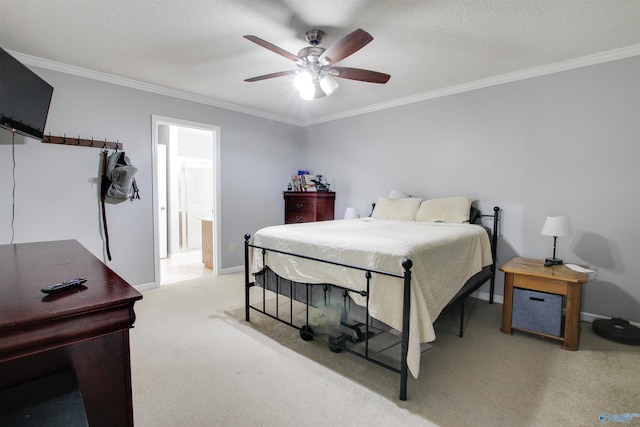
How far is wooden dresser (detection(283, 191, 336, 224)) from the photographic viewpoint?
4.54 m

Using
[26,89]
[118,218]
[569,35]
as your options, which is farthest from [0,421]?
[569,35]

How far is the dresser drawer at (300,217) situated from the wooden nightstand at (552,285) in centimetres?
262

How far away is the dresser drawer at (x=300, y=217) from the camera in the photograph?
15.0 feet

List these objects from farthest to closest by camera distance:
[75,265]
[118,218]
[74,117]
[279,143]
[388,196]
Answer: [279,143] < [388,196] < [118,218] < [74,117] < [75,265]

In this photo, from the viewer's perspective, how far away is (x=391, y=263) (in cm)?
183

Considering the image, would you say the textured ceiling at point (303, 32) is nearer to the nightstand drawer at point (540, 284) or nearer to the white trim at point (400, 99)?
the white trim at point (400, 99)

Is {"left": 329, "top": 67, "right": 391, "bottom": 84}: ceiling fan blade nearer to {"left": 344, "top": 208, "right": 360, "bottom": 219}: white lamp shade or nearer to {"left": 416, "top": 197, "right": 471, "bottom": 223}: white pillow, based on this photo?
{"left": 416, "top": 197, "right": 471, "bottom": 223}: white pillow

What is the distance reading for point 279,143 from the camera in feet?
16.3

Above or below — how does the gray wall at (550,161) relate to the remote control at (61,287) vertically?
above

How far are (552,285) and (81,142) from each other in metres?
4.50

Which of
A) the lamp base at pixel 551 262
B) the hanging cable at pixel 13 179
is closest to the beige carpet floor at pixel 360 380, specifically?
the lamp base at pixel 551 262

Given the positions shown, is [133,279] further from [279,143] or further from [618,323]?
[618,323]

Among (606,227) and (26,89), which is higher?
(26,89)

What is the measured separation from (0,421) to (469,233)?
280cm
